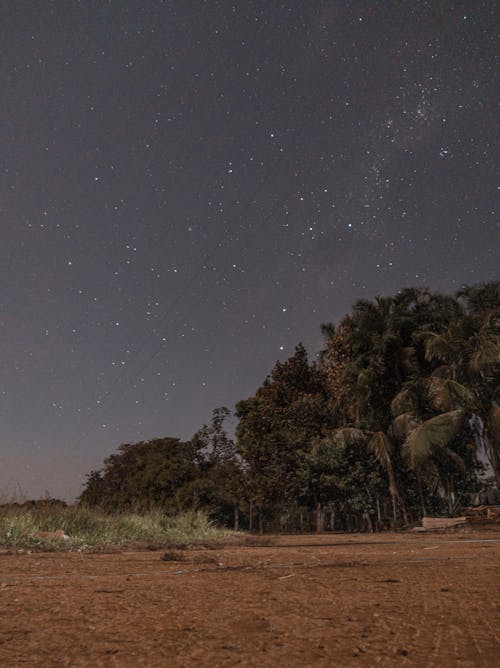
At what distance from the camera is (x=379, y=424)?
72.1 ft

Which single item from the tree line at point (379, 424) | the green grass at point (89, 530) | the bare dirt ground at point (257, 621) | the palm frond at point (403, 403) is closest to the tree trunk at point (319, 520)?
the tree line at point (379, 424)

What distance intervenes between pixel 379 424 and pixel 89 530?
14869 millimetres

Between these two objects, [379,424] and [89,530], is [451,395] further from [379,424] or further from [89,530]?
[89,530]

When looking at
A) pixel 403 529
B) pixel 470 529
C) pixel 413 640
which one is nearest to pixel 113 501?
pixel 403 529

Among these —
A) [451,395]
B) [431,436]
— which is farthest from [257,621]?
[431,436]

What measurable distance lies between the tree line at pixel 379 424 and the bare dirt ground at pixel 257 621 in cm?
1278

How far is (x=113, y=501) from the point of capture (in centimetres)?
3098

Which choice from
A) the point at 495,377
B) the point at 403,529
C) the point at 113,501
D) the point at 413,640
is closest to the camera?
the point at 413,640

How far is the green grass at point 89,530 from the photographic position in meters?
8.04

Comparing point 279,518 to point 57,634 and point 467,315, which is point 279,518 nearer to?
point 467,315

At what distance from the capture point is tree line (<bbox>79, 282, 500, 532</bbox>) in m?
18.0

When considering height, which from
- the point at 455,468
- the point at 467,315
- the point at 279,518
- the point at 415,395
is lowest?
the point at 279,518

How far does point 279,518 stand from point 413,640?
32.8m

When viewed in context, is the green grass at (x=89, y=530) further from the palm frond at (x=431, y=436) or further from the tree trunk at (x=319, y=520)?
the tree trunk at (x=319, y=520)
